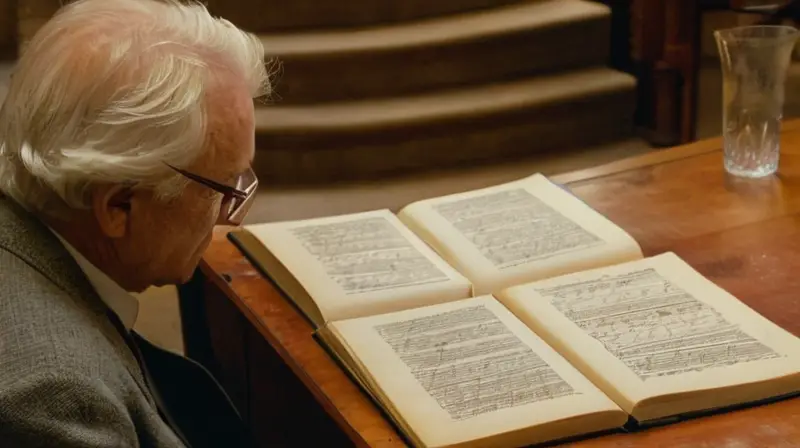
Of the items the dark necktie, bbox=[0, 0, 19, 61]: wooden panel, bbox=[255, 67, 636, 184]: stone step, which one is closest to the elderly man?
the dark necktie

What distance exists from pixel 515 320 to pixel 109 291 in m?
0.50

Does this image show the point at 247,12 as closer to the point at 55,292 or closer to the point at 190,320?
the point at 190,320

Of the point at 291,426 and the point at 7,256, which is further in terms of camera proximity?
the point at 291,426

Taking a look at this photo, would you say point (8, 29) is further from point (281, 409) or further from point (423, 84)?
point (281, 409)

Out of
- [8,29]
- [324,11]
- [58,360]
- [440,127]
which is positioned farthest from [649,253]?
[8,29]

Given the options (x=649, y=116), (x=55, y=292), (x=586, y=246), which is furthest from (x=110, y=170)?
(x=649, y=116)

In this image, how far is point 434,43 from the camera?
3883 millimetres

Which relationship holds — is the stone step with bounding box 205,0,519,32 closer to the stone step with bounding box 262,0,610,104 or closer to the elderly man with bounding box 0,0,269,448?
the stone step with bounding box 262,0,610,104

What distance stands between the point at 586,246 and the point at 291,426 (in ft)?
1.62

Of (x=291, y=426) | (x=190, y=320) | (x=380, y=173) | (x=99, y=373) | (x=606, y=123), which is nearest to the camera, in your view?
(x=99, y=373)

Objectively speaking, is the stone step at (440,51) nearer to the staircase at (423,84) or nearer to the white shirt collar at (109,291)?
the staircase at (423,84)

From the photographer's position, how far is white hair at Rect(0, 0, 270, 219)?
110cm

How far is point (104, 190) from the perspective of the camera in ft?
3.79

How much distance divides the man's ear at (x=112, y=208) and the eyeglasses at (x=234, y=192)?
0.21 feet
